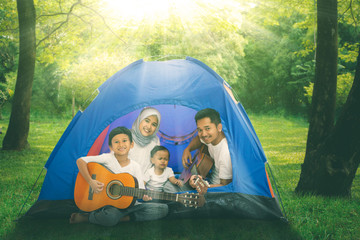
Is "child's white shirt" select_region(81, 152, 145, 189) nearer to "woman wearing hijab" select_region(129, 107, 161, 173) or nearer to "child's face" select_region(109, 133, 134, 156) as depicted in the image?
"child's face" select_region(109, 133, 134, 156)

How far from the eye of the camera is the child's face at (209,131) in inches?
142

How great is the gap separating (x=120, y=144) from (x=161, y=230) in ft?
3.36

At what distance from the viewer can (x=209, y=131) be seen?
364 centimetres

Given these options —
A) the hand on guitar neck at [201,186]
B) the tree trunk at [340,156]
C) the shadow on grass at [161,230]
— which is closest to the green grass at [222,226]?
the shadow on grass at [161,230]

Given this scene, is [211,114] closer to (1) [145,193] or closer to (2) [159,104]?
(2) [159,104]

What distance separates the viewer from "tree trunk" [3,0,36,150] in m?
7.19

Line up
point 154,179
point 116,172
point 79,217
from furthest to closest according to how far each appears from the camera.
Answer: point 154,179
point 116,172
point 79,217

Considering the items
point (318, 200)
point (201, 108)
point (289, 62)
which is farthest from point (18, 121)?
point (289, 62)

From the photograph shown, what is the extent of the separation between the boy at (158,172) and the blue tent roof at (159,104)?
0.61m

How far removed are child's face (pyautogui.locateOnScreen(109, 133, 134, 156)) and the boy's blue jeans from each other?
0.62 meters

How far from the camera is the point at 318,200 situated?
3.64 meters

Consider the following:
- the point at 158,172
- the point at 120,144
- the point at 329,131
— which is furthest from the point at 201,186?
the point at 329,131

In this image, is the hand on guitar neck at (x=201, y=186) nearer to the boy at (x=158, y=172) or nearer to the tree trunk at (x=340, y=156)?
the boy at (x=158, y=172)

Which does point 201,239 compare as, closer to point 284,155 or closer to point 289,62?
point 284,155
